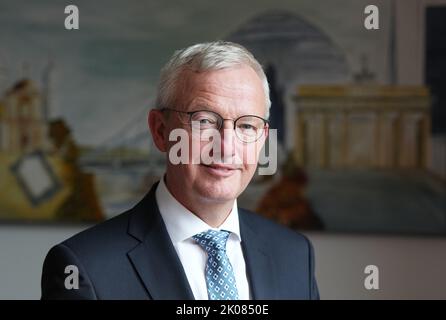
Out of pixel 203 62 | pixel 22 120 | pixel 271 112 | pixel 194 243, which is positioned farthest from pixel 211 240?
pixel 22 120

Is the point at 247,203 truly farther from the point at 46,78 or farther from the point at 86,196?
the point at 46,78

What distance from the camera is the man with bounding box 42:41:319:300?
3.11ft

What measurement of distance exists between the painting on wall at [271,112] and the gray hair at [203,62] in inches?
58.4

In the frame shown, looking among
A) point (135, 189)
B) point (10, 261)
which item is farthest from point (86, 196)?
point (10, 261)

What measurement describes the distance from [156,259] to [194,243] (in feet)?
0.22

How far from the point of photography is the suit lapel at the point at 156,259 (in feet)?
3.15

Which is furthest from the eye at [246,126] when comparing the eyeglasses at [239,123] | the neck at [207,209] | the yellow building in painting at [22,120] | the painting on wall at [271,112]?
the yellow building in painting at [22,120]

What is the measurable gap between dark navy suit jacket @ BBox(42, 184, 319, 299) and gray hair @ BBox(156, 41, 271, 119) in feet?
0.56

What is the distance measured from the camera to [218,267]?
0.98 m

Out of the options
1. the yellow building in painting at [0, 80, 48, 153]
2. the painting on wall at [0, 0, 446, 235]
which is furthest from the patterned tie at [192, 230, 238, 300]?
the yellow building in painting at [0, 80, 48, 153]

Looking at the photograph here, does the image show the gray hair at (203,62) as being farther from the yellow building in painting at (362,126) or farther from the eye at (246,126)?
the yellow building in painting at (362,126)

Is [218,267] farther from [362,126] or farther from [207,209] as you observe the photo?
[362,126]

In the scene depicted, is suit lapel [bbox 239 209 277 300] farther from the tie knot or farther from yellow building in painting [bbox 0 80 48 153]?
yellow building in painting [bbox 0 80 48 153]
